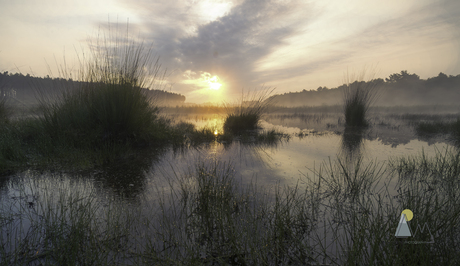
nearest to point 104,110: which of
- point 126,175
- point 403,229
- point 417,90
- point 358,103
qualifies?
point 126,175

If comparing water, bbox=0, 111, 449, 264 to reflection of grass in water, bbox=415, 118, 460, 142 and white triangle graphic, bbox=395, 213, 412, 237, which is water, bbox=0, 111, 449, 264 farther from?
reflection of grass in water, bbox=415, 118, 460, 142

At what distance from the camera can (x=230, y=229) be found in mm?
1613

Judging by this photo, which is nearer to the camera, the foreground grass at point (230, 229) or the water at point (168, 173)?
the foreground grass at point (230, 229)

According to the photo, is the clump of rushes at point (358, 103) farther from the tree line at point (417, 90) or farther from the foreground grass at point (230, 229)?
the tree line at point (417, 90)

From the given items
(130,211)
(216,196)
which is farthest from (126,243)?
(216,196)

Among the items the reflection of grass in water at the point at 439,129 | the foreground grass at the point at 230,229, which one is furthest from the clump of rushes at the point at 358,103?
the foreground grass at the point at 230,229

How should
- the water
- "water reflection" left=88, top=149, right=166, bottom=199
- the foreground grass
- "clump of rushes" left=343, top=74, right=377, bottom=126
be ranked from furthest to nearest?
"clump of rushes" left=343, top=74, right=377, bottom=126 → "water reflection" left=88, top=149, right=166, bottom=199 → the water → the foreground grass

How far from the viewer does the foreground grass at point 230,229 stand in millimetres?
1276

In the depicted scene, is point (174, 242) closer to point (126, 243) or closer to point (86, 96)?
point (126, 243)

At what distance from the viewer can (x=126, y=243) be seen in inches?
58.6

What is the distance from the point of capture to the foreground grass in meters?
1.28

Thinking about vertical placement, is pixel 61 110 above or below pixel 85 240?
above

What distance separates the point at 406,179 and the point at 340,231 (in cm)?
189

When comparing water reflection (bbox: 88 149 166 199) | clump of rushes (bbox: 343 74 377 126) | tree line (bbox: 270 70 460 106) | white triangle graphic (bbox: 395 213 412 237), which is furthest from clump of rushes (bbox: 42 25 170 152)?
tree line (bbox: 270 70 460 106)
